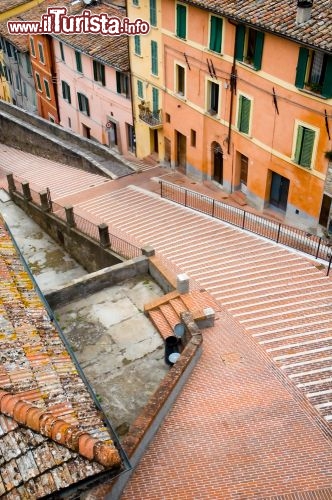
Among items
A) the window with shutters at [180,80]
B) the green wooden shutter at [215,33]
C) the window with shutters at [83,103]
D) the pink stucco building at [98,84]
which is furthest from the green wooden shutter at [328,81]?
the window with shutters at [83,103]

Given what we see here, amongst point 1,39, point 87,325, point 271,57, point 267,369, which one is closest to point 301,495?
point 267,369

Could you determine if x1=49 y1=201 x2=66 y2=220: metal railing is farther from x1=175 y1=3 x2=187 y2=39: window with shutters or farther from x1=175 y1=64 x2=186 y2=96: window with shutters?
x1=175 y1=3 x2=187 y2=39: window with shutters

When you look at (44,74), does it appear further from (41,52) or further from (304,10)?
(304,10)

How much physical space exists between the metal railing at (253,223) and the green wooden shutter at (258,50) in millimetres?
5950

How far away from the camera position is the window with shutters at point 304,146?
2089cm

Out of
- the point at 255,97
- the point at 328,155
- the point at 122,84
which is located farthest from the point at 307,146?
the point at 122,84

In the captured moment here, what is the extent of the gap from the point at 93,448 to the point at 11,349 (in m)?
3.24

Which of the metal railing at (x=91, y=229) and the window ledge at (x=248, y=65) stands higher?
the window ledge at (x=248, y=65)

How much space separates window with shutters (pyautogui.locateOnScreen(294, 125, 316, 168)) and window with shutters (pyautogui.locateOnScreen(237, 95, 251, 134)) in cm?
320

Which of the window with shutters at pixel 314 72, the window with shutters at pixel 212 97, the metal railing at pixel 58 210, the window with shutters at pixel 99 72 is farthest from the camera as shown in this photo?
the window with shutters at pixel 99 72

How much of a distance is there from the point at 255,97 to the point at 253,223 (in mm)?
5445

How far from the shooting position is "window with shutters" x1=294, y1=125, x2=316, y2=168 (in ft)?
68.5

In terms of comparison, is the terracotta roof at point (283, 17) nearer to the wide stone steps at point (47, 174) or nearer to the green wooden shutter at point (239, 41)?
the green wooden shutter at point (239, 41)

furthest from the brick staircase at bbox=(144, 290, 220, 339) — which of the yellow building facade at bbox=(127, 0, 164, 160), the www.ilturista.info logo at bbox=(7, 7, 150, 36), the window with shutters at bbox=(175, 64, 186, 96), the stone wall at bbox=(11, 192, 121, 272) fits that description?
the www.ilturista.info logo at bbox=(7, 7, 150, 36)
